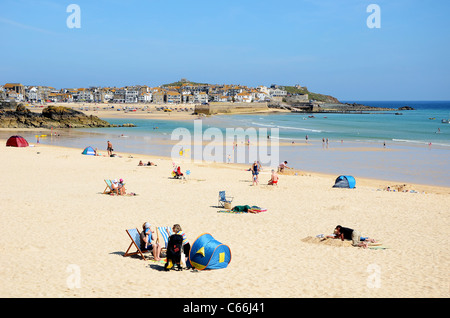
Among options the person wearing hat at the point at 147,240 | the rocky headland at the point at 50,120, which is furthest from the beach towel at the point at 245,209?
the rocky headland at the point at 50,120

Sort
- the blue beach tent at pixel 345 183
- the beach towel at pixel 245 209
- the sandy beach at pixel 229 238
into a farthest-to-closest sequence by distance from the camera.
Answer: the blue beach tent at pixel 345 183 < the beach towel at pixel 245 209 < the sandy beach at pixel 229 238

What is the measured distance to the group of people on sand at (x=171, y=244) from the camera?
7.78 m

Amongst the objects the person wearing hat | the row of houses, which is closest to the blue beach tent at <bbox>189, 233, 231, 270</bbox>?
the person wearing hat

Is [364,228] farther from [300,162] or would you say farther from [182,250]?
[300,162]

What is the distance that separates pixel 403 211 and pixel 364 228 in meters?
2.68

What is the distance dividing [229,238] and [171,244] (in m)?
2.32

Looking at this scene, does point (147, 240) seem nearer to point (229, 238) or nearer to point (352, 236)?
point (229, 238)

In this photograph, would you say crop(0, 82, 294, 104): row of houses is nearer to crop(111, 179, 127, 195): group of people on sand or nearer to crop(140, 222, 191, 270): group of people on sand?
crop(111, 179, 127, 195): group of people on sand

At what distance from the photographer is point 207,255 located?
7.82m

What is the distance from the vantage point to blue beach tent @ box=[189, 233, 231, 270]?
7.82 metres

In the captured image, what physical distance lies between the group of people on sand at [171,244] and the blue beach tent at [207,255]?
187 mm

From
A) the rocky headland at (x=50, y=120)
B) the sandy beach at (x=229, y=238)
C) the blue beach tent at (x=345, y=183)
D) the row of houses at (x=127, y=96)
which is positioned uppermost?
the row of houses at (x=127, y=96)

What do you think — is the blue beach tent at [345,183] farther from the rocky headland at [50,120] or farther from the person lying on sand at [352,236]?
the rocky headland at [50,120]

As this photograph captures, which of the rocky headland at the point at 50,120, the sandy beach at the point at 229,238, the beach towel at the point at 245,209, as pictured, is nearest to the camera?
the sandy beach at the point at 229,238
